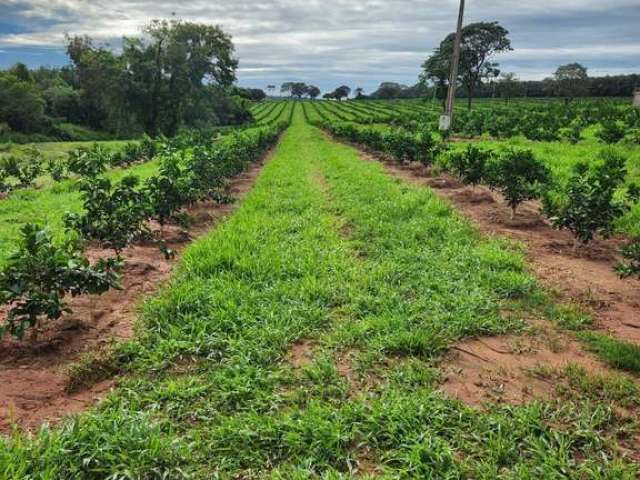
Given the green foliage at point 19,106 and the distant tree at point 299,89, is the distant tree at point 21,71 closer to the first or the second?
the green foliage at point 19,106

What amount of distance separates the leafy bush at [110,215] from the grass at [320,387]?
2.37ft

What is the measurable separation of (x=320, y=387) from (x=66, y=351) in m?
2.06

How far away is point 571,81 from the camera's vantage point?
2456 inches

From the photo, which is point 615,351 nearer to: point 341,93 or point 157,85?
point 157,85

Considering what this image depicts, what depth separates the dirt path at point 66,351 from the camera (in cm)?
313

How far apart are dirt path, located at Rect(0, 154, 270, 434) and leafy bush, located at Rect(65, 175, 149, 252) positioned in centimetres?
43

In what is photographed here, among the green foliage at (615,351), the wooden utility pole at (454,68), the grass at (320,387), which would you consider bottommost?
the grass at (320,387)

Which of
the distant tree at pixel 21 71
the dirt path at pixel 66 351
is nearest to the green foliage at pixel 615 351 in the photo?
the dirt path at pixel 66 351

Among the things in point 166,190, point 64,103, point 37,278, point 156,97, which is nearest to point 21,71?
point 64,103

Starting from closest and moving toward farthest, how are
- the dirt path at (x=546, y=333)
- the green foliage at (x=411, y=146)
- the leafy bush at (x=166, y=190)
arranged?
the dirt path at (x=546, y=333) < the leafy bush at (x=166, y=190) < the green foliage at (x=411, y=146)

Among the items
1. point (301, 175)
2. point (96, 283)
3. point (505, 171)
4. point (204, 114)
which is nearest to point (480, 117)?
point (301, 175)

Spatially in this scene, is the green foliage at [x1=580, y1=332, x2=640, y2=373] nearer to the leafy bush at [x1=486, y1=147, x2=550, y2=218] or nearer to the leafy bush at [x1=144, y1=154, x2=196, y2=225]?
the leafy bush at [x1=486, y1=147, x2=550, y2=218]

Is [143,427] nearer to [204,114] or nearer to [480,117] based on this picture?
[480,117]

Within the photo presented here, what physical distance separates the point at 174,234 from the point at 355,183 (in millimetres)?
4986
